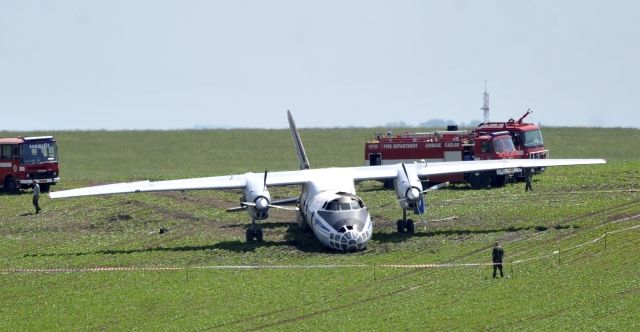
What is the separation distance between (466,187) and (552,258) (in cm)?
2685

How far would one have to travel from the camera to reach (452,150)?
245 ft

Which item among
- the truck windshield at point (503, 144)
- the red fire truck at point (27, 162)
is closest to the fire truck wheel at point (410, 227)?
the truck windshield at point (503, 144)

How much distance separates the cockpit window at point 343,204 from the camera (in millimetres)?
49531

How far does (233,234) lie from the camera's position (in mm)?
57562

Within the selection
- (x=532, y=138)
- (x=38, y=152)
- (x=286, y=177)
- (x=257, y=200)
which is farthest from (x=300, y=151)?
(x=38, y=152)

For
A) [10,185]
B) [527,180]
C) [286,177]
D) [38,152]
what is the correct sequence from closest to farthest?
[286,177] < [527,180] < [38,152] < [10,185]

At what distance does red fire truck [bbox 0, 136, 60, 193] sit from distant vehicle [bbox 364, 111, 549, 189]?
67.1ft

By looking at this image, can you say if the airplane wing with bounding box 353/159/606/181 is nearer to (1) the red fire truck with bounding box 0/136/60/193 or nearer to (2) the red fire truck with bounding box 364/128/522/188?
(2) the red fire truck with bounding box 364/128/522/188

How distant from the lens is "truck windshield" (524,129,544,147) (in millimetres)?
75438

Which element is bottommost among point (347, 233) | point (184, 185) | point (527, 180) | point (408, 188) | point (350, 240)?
point (350, 240)

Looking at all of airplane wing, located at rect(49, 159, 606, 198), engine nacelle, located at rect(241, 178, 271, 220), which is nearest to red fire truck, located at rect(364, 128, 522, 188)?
airplane wing, located at rect(49, 159, 606, 198)

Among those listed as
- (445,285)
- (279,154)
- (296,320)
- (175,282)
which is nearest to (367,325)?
(296,320)

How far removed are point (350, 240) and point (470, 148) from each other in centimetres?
2684

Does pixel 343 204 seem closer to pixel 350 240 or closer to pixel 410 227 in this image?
pixel 350 240
